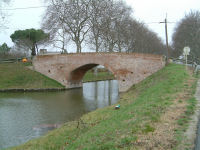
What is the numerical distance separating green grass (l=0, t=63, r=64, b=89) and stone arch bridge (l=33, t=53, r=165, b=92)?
97 centimetres

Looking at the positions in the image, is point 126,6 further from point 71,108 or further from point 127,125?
point 127,125

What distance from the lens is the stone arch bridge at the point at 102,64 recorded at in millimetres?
21391

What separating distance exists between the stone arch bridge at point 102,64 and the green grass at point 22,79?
3.20 feet

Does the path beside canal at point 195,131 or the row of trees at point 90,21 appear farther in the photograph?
the row of trees at point 90,21

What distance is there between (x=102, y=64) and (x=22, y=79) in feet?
32.6

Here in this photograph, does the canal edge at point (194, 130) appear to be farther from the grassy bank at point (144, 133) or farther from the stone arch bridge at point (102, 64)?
the stone arch bridge at point (102, 64)

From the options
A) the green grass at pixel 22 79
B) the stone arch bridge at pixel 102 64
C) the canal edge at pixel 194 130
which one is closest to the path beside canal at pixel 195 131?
the canal edge at pixel 194 130

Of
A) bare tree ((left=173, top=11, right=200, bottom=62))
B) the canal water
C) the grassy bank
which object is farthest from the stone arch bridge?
bare tree ((left=173, top=11, right=200, bottom=62))

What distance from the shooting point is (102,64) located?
2338 cm

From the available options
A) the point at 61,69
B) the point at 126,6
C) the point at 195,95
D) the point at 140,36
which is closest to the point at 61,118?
the point at 195,95

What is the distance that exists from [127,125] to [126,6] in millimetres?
32462

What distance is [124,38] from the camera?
3581 cm

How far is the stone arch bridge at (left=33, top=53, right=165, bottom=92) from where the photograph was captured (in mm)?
21391

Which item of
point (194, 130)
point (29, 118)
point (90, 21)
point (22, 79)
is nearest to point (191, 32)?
point (90, 21)
